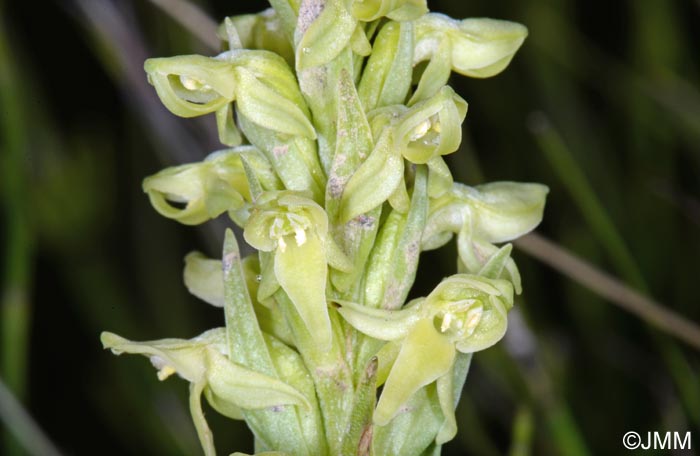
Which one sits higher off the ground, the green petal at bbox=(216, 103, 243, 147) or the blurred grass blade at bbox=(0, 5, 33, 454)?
the green petal at bbox=(216, 103, 243, 147)

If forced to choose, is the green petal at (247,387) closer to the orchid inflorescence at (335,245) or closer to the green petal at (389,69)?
the orchid inflorescence at (335,245)

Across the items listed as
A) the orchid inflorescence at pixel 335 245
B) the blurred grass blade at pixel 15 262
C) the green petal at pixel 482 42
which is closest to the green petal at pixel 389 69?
the orchid inflorescence at pixel 335 245

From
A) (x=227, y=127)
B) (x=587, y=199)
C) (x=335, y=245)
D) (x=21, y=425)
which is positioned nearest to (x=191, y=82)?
(x=227, y=127)

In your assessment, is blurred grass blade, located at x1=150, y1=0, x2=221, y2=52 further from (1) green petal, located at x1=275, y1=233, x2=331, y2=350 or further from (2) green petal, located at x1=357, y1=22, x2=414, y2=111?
(1) green petal, located at x1=275, y1=233, x2=331, y2=350

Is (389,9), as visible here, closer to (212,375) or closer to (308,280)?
(308,280)

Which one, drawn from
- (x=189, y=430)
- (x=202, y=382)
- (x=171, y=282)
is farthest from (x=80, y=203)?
(x=202, y=382)

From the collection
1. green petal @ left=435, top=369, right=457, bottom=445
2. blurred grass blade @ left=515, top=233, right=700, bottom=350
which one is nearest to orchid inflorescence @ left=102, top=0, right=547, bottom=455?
green petal @ left=435, top=369, right=457, bottom=445

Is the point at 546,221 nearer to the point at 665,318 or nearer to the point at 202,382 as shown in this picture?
the point at 665,318

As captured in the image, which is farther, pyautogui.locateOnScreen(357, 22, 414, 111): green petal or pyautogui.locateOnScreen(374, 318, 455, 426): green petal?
pyautogui.locateOnScreen(357, 22, 414, 111): green petal

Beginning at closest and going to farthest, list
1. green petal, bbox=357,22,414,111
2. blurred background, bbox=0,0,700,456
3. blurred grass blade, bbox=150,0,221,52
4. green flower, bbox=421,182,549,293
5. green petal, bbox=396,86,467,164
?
green petal, bbox=396,86,467,164 < green petal, bbox=357,22,414,111 < green flower, bbox=421,182,549,293 < blurred grass blade, bbox=150,0,221,52 < blurred background, bbox=0,0,700,456
